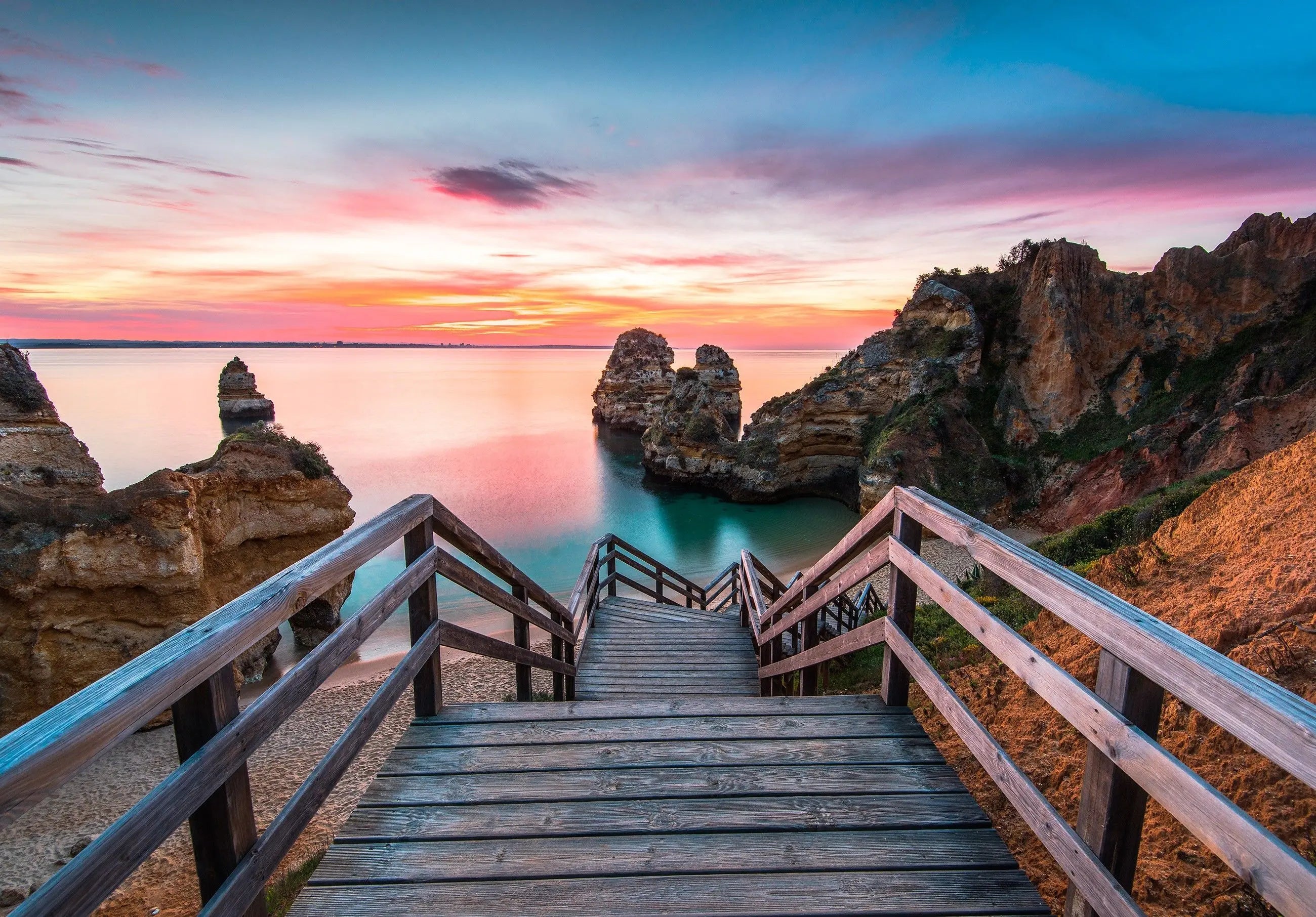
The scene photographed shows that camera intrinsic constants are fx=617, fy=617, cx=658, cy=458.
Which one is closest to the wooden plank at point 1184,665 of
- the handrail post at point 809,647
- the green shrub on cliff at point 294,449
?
the handrail post at point 809,647

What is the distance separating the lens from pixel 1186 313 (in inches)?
891

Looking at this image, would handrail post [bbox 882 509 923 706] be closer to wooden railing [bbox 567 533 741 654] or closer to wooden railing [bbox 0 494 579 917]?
wooden railing [bbox 0 494 579 917]

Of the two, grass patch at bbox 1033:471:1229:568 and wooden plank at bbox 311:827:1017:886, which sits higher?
wooden plank at bbox 311:827:1017:886

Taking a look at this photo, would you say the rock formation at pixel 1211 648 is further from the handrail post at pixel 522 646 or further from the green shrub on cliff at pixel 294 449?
the green shrub on cliff at pixel 294 449

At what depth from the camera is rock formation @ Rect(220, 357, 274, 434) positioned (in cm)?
6212

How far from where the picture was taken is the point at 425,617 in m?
3.08

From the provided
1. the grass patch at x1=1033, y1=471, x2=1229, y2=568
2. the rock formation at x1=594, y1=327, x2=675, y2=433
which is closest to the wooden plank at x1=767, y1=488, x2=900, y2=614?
the grass patch at x1=1033, y1=471, x2=1229, y2=568

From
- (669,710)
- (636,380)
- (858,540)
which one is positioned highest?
(858,540)

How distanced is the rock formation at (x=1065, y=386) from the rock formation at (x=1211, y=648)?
A: 568 inches

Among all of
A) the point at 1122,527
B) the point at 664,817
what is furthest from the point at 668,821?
the point at 1122,527

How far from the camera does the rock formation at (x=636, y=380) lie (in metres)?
59.1

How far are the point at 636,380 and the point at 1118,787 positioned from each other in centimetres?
5946

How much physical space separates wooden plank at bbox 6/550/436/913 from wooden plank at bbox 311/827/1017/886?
26.2 inches

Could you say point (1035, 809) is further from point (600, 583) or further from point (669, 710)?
point (600, 583)
